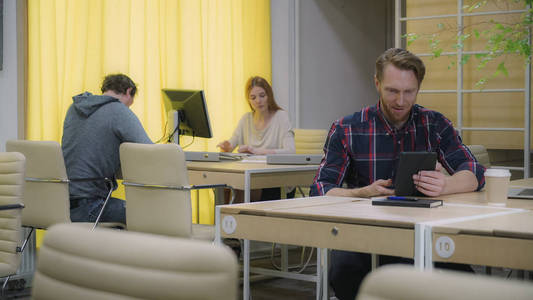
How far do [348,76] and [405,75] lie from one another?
5.18m

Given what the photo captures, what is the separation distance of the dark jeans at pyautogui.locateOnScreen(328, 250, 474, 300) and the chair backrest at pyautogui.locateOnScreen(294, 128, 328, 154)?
315 centimetres

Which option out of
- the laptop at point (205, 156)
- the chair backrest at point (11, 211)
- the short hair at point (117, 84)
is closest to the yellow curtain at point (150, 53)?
the short hair at point (117, 84)

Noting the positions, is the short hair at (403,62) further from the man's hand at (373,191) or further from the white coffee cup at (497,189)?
the white coffee cup at (497,189)

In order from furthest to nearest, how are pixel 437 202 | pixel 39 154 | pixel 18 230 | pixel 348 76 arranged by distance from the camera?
1. pixel 348 76
2. pixel 39 154
3. pixel 18 230
4. pixel 437 202

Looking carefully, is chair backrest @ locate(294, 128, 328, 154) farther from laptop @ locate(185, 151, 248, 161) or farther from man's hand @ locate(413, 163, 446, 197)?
man's hand @ locate(413, 163, 446, 197)

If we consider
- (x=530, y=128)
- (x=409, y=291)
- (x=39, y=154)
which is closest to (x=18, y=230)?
(x=39, y=154)

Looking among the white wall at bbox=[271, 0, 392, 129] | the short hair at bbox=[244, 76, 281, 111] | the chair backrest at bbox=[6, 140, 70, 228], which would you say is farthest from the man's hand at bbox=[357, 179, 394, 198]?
the white wall at bbox=[271, 0, 392, 129]

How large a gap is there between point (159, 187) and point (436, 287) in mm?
2666

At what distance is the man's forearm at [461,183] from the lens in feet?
8.48

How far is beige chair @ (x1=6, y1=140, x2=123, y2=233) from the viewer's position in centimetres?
363

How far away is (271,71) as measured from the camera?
22.6ft

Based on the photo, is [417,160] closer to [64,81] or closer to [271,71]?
[64,81]

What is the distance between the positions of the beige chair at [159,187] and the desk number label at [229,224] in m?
1.17

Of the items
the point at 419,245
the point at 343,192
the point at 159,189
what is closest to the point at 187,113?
the point at 159,189
